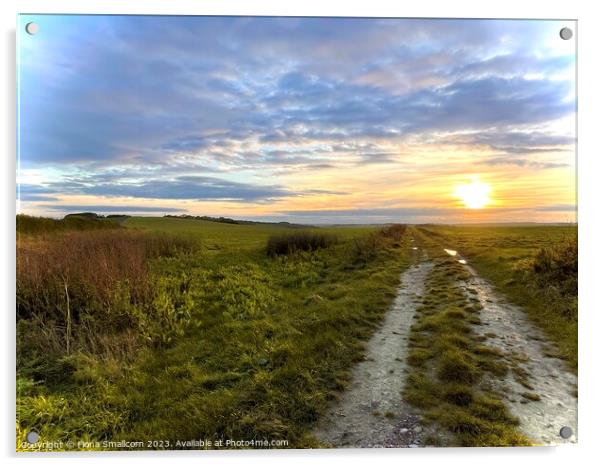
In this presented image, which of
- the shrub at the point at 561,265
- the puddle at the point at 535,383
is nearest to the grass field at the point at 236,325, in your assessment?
the shrub at the point at 561,265

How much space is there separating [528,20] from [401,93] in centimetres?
128

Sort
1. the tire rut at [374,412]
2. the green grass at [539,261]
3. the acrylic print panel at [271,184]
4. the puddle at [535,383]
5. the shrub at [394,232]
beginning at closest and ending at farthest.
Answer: the tire rut at [374,412] → the puddle at [535,383] → the acrylic print panel at [271,184] → the green grass at [539,261] → the shrub at [394,232]

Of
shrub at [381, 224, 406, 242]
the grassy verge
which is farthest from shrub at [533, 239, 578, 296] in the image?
shrub at [381, 224, 406, 242]

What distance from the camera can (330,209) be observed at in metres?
2.99

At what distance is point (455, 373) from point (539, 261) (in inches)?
50.1

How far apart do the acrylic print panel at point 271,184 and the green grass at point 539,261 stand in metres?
0.02

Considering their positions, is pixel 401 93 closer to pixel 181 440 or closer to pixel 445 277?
pixel 445 277

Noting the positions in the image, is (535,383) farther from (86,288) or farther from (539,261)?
(86,288)

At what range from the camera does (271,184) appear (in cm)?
296

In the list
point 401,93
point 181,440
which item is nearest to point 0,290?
point 181,440

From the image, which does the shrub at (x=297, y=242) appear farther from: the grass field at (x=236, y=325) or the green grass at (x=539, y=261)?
the green grass at (x=539, y=261)

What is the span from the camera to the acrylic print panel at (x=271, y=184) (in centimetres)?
277
